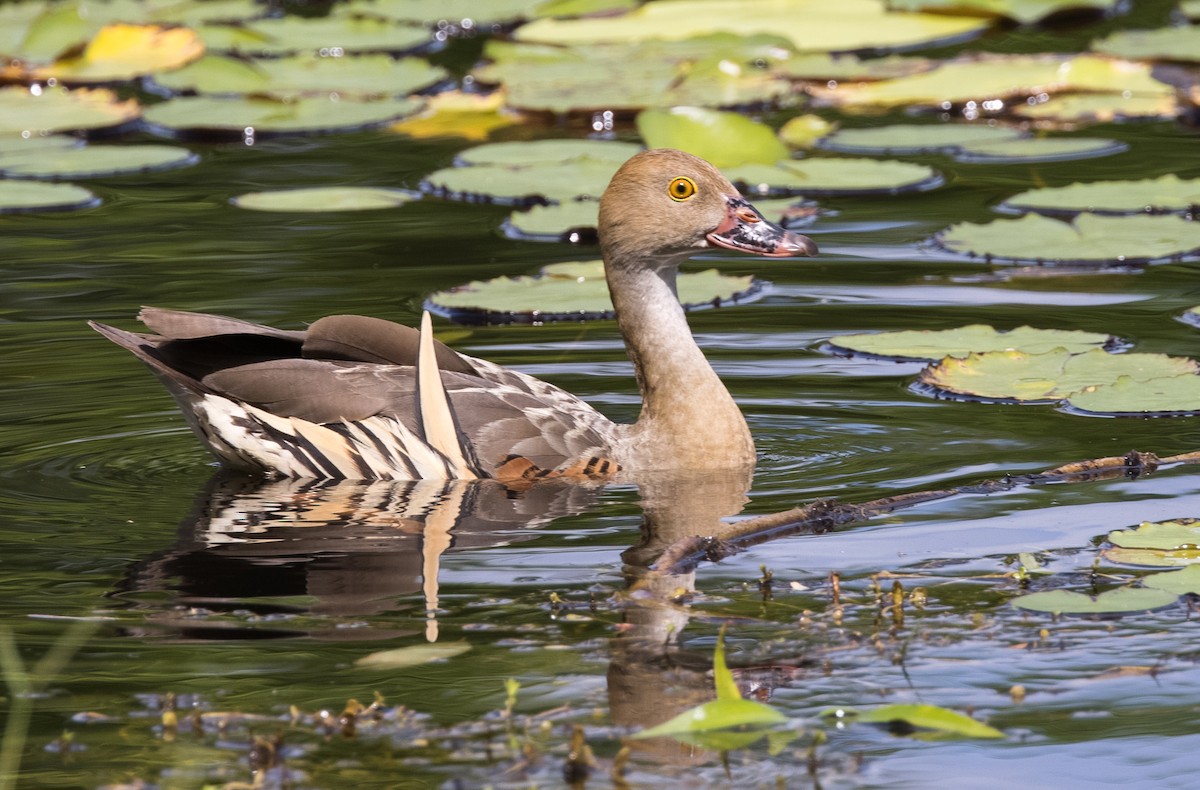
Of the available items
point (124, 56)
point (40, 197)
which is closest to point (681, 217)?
point (40, 197)

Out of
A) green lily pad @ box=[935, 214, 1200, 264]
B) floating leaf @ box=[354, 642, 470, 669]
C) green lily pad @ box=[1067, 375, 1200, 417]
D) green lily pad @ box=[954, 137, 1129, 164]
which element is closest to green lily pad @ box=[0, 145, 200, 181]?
green lily pad @ box=[954, 137, 1129, 164]

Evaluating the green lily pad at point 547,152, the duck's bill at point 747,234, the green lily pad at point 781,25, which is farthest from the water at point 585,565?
the green lily pad at point 781,25

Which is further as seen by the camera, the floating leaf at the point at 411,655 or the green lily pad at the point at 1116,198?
the green lily pad at the point at 1116,198

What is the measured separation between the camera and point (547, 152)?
38.1ft

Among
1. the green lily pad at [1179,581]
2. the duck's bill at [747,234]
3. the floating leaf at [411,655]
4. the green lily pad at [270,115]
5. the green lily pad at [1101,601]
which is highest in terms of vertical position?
the green lily pad at [270,115]

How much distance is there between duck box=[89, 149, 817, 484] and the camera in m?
6.75

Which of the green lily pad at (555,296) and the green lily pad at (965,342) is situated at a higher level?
the green lily pad at (555,296)

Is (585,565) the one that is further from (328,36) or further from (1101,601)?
(328,36)

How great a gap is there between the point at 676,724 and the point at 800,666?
617 millimetres

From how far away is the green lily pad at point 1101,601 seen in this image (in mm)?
4785

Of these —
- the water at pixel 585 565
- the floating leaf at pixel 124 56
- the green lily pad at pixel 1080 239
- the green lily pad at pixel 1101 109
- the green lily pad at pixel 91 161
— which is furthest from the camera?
the floating leaf at pixel 124 56

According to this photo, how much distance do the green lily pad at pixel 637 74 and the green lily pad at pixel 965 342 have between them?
511 centimetres

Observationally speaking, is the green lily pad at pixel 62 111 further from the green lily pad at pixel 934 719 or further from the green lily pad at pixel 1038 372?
the green lily pad at pixel 934 719

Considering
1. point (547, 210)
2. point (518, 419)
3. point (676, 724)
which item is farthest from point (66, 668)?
point (547, 210)
